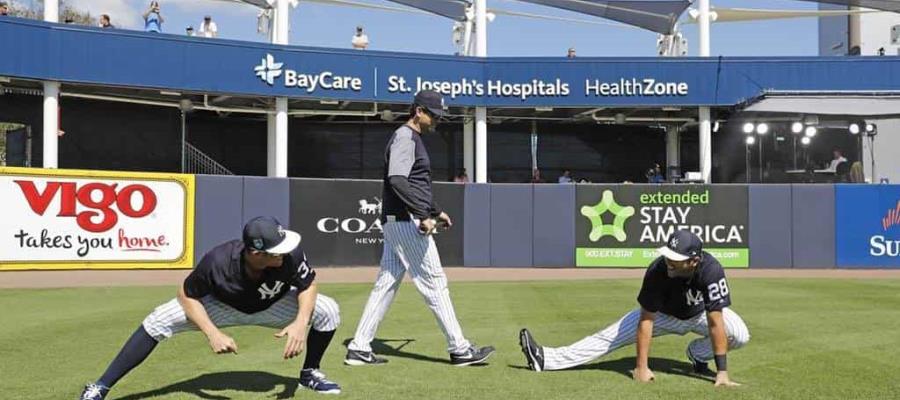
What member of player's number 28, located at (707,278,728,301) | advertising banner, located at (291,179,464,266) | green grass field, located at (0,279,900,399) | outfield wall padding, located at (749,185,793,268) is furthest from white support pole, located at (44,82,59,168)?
player's number 28, located at (707,278,728,301)

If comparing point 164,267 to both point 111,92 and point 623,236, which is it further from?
point 623,236

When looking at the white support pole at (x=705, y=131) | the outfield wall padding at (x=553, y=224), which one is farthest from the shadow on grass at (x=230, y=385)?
the white support pole at (x=705, y=131)

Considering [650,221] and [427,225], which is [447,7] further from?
[427,225]

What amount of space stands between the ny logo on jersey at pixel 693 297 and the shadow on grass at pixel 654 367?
0.65 m

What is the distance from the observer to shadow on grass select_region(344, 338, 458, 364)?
6.44 m

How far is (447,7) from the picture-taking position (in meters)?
25.0

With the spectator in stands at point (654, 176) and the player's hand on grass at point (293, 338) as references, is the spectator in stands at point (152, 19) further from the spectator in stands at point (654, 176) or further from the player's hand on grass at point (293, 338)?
the player's hand on grass at point (293, 338)

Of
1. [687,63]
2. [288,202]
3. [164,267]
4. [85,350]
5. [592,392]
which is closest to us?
[592,392]

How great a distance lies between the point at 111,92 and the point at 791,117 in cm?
1919

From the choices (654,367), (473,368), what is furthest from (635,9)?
(473,368)

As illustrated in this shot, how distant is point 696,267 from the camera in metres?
5.22

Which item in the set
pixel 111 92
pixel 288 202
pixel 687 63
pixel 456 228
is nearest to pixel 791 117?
pixel 687 63

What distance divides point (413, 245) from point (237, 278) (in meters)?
1.73

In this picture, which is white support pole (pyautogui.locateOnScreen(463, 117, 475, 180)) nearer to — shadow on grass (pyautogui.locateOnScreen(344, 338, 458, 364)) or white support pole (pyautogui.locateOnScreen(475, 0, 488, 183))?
white support pole (pyautogui.locateOnScreen(475, 0, 488, 183))
